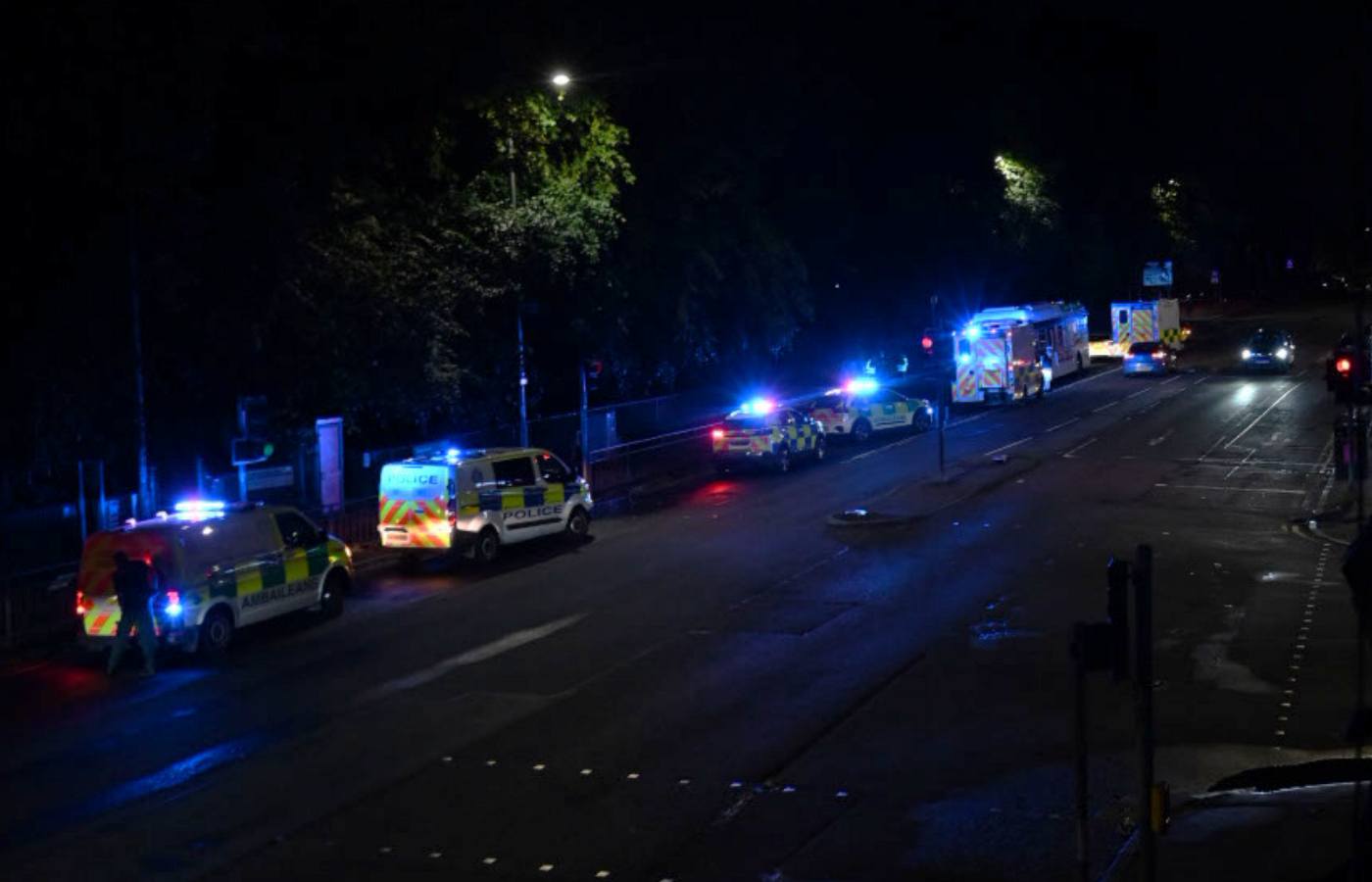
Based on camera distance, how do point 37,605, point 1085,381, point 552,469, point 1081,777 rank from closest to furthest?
point 1081,777 < point 37,605 < point 552,469 < point 1085,381

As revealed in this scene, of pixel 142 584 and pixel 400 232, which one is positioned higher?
pixel 400 232

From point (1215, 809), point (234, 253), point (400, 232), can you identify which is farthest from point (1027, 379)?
point (1215, 809)

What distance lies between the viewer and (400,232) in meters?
29.8

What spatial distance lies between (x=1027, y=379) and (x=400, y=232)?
27.1 metres

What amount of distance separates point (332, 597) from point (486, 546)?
13.9 feet

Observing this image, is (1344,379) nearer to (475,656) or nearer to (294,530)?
(475,656)

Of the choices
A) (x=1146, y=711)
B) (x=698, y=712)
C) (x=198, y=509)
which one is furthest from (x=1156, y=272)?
(x=1146, y=711)

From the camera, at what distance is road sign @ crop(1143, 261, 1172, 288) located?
95062 millimetres

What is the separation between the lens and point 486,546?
24672 millimetres

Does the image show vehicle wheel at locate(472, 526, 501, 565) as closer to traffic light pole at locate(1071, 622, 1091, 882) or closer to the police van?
the police van

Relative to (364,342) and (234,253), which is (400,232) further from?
(234,253)

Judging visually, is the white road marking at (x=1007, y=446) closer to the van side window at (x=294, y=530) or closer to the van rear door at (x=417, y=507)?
the van rear door at (x=417, y=507)

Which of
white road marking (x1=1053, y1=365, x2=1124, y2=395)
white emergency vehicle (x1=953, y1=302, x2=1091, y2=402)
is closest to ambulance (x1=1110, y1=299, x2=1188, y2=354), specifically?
white road marking (x1=1053, y1=365, x2=1124, y2=395)

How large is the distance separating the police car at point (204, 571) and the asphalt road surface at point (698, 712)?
47 centimetres
